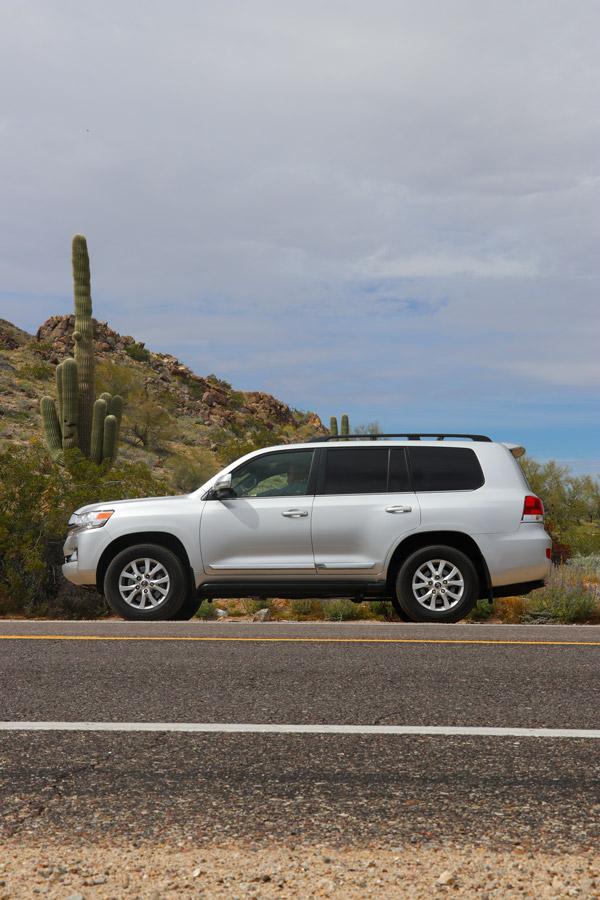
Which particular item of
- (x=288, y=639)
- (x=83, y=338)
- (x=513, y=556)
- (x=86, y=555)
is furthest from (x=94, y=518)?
(x=83, y=338)

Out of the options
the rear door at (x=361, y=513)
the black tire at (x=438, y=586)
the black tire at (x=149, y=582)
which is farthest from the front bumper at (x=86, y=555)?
the black tire at (x=438, y=586)

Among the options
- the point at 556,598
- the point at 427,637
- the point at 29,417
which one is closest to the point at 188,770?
the point at 427,637

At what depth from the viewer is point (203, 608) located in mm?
13461

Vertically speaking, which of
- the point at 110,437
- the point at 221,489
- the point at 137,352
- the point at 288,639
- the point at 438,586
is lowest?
the point at 288,639

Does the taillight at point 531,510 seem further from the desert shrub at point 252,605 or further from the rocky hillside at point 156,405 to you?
the rocky hillside at point 156,405

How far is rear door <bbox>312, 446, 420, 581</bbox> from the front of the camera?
10.2m

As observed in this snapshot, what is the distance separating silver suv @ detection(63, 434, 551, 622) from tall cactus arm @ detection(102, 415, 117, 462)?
13650 mm

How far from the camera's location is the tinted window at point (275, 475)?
1061 cm

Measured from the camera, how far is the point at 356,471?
34.9 feet

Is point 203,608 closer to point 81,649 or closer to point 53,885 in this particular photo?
point 81,649

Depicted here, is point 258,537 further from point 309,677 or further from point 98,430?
point 98,430

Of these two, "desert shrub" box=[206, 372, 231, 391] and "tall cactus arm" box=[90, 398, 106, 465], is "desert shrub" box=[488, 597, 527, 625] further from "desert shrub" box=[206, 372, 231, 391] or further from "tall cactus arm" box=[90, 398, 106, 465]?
"desert shrub" box=[206, 372, 231, 391]

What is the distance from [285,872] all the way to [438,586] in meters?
7.06

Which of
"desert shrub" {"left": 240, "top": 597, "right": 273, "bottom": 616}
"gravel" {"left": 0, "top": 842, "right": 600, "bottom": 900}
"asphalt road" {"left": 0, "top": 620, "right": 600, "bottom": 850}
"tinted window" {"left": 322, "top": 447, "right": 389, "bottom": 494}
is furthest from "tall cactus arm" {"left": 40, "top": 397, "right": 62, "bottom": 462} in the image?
"gravel" {"left": 0, "top": 842, "right": 600, "bottom": 900}
